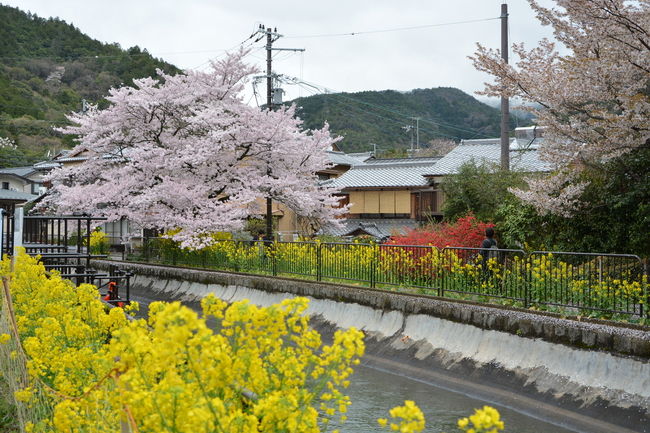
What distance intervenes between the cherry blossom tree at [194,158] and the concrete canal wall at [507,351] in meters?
8.57

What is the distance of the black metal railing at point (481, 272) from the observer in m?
11.1

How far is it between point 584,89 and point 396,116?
6729 centimetres

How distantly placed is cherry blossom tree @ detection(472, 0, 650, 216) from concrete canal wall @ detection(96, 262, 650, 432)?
4.18 meters

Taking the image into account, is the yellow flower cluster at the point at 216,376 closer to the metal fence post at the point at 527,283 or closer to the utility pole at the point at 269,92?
the metal fence post at the point at 527,283

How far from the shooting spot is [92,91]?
260ft

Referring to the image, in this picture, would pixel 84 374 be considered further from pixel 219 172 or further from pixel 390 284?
pixel 219 172

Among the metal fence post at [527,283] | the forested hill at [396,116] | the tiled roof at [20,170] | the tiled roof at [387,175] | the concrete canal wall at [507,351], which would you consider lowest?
the concrete canal wall at [507,351]

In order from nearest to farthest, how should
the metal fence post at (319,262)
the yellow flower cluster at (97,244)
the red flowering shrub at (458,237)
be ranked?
the red flowering shrub at (458,237) < the metal fence post at (319,262) < the yellow flower cluster at (97,244)

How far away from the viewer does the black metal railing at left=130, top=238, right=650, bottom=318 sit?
11.1m

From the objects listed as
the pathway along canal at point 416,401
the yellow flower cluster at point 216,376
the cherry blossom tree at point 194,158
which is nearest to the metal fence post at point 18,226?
the pathway along canal at point 416,401

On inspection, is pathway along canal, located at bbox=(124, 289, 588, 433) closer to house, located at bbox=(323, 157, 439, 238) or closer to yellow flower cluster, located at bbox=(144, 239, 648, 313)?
yellow flower cluster, located at bbox=(144, 239, 648, 313)

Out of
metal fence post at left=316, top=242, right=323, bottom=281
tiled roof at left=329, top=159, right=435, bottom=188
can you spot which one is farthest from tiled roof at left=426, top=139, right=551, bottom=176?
metal fence post at left=316, top=242, right=323, bottom=281

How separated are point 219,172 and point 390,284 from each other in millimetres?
11702

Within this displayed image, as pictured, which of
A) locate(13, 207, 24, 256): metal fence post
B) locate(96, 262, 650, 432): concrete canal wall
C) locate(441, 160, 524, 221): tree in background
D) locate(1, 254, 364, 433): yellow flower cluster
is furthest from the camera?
locate(441, 160, 524, 221): tree in background
